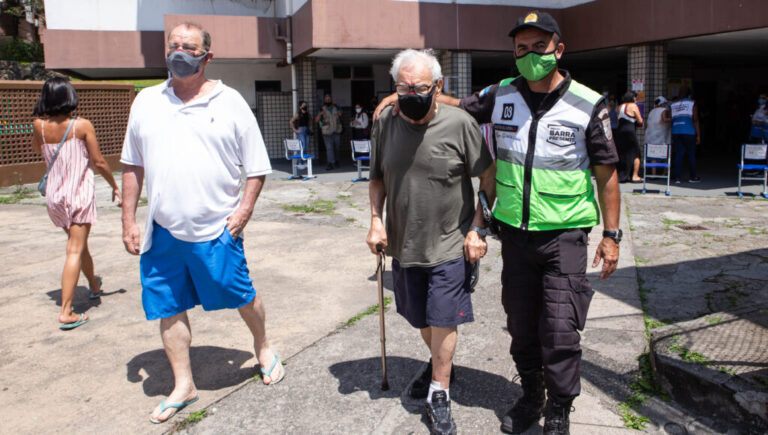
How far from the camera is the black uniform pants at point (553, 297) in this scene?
2.78m

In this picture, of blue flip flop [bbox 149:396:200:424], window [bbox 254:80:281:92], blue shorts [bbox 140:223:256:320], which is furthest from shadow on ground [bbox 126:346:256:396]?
window [bbox 254:80:281:92]

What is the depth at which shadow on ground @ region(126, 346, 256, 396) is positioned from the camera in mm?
3578

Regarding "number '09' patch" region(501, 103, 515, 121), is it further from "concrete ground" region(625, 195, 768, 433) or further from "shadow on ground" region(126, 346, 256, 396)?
"shadow on ground" region(126, 346, 256, 396)

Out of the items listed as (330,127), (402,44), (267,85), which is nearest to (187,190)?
(402,44)

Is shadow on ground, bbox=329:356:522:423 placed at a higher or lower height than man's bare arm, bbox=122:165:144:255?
lower

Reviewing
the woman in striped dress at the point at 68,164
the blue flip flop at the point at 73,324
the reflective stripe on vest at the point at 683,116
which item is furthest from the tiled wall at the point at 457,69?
the blue flip flop at the point at 73,324

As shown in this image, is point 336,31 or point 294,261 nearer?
point 294,261

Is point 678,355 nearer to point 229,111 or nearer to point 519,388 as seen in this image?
point 519,388

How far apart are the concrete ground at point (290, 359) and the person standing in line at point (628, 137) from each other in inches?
238

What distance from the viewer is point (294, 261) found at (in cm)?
631

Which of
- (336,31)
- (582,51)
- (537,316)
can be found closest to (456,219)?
(537,316)

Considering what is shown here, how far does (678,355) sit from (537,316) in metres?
0.88

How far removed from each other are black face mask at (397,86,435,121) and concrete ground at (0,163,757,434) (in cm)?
150

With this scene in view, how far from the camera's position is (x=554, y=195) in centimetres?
282
